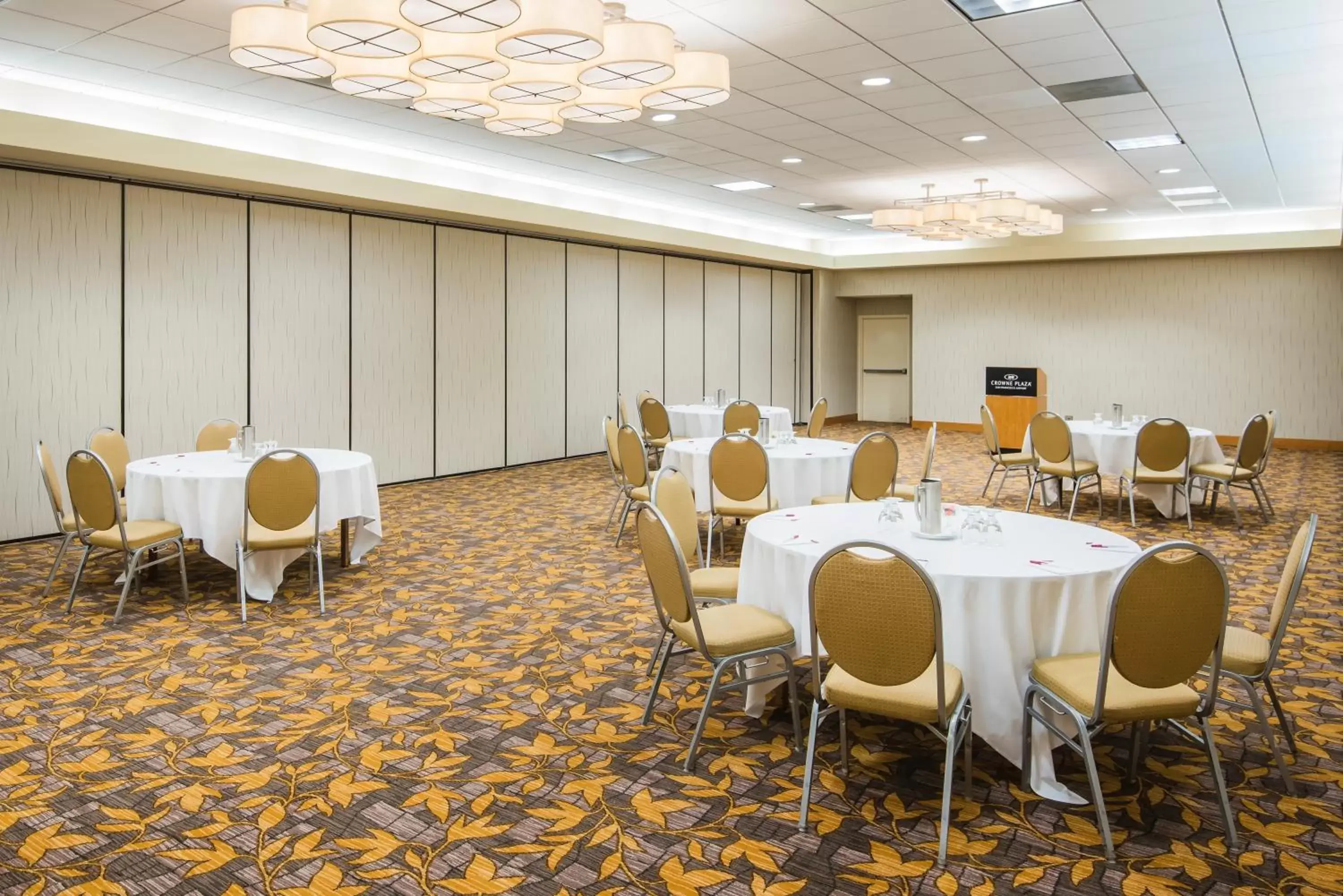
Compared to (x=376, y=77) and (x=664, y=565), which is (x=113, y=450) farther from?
(x=664, y=565)

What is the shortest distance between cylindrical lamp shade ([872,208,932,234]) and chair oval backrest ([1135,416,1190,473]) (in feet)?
13.3

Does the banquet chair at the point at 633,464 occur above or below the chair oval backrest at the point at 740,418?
below

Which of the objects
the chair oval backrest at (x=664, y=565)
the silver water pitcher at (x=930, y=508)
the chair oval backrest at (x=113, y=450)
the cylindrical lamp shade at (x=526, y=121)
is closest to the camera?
the chair oval backrest at (x=664, y=565)

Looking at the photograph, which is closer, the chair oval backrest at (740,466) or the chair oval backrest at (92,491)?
the chair oval backrest at (92,491)

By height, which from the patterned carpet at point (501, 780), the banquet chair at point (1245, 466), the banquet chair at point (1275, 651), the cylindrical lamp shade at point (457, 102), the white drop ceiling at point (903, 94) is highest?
the white drop ceiling at point (903, 94)

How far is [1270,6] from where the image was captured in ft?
18.4

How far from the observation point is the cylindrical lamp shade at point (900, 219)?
38.7ft

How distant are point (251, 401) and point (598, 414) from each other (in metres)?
5.49

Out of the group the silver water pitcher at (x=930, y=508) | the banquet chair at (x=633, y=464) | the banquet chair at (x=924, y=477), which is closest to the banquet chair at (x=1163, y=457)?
the banquet chair at (x=924, y=477)

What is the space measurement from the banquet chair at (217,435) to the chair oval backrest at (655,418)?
469cm

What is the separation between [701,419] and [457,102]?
6005 mm

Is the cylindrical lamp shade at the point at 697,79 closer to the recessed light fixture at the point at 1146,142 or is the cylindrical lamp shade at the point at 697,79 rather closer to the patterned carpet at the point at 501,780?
the patterned carpet at the point at 501,780

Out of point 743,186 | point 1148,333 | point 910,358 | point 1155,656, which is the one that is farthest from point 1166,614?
point 910,358

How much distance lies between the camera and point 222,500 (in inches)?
234
